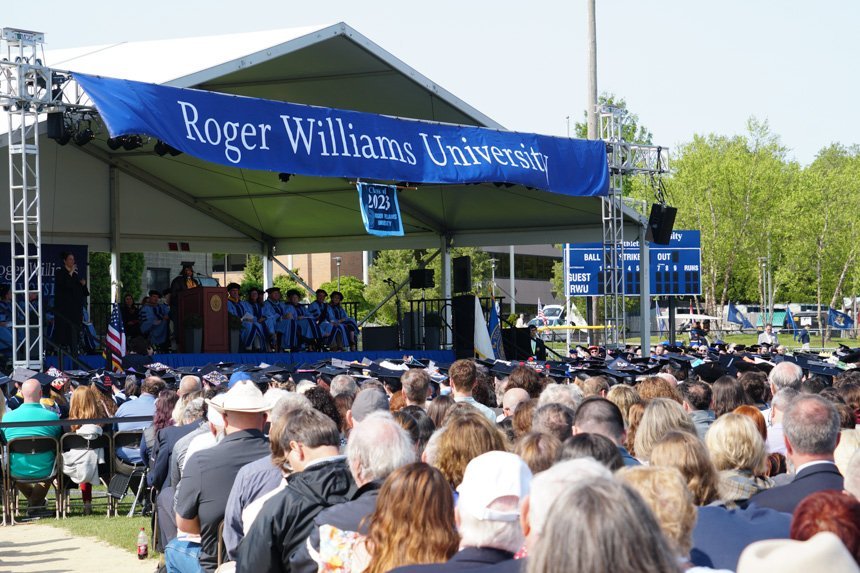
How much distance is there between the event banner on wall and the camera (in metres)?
21.7

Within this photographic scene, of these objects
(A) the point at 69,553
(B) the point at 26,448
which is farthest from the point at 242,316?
(A) the point at 69,553

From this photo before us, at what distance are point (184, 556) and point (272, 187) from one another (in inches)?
696

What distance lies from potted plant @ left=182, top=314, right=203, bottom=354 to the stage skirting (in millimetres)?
777

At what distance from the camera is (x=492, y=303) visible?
75.4 feet

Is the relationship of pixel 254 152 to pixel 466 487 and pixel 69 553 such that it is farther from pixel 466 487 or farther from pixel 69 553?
pixel 466 487

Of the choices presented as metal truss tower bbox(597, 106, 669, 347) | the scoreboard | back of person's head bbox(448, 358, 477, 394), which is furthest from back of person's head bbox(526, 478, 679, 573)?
the scoreboard

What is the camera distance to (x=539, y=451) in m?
4.12

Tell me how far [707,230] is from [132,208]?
32.6m

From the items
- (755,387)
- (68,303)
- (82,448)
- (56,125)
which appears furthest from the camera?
(68,303)

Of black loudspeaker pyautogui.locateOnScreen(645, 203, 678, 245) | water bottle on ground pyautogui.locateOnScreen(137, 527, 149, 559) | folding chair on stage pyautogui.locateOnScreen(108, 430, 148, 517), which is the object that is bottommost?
water bottle on ground pyautogui.locateOnScreen(137, 527, 149, 559)

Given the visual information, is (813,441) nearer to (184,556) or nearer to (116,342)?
(184,556)

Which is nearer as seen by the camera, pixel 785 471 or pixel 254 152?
pixel 785 471

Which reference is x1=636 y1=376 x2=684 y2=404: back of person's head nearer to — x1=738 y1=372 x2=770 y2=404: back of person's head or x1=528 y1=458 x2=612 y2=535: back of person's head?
x1=738 y1=372 x2=770 y2=404: back of person's head

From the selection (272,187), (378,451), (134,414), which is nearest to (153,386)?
(134,414)
